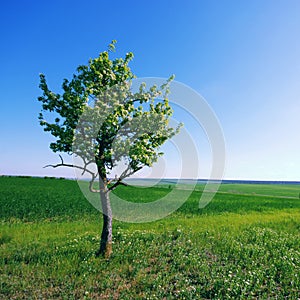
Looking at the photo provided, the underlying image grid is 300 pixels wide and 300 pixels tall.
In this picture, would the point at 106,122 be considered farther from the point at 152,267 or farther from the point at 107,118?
the point at 152,267

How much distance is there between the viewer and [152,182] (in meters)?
10.9

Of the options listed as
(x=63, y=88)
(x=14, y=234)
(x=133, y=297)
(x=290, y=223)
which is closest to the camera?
(x=133, y=297)

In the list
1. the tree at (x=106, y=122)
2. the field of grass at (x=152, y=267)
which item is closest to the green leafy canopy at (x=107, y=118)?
the tree at (x=106, y=122)

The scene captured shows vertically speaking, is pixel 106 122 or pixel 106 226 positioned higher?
pixel 106 122

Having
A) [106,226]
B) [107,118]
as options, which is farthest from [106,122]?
[106,226]

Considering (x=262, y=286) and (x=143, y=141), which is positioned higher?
(x=143, y=141)

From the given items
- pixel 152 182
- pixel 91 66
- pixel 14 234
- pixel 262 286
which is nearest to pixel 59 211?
pixel 14 234

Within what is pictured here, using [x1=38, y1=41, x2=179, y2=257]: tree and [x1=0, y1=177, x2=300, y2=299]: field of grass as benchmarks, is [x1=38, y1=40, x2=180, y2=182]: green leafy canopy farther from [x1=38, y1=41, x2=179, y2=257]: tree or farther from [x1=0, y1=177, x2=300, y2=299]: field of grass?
[x1=0, y1=177, x2=300, y2=299]: field of grass

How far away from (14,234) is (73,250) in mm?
6401

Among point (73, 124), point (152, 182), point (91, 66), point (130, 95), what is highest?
point (91, 66)

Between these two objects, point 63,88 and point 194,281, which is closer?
point 194,281

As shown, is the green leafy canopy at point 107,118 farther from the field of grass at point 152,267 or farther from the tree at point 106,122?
the field of grass at point 152,267

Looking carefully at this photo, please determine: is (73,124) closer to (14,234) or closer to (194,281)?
(194,281)

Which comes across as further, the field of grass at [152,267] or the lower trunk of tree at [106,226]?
the lower trunk of tree at [106,226]
